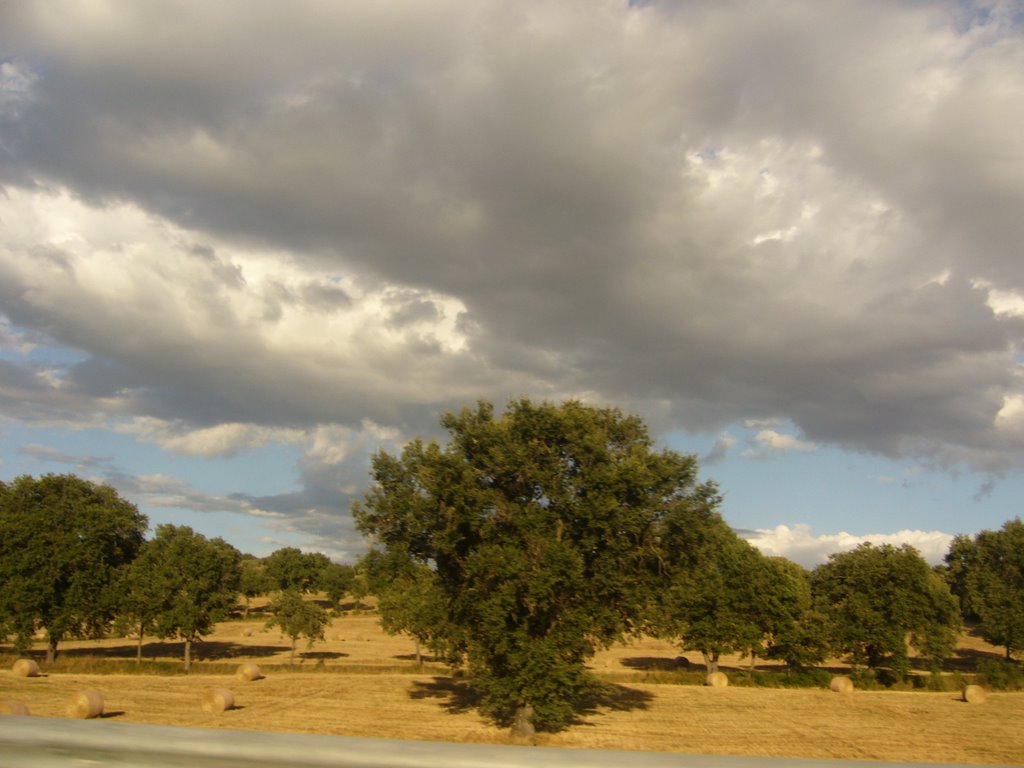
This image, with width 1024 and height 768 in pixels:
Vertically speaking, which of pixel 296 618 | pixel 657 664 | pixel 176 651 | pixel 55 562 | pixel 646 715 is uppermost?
pixel 55 562

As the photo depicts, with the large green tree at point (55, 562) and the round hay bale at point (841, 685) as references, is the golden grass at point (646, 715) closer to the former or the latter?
the round hay bale at point (841, 685)

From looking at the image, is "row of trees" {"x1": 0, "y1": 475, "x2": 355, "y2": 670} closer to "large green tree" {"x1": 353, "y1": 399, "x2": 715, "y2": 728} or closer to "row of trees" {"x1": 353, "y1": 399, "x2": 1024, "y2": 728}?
"row of trees" {"x1": 353, "y1": 399, "x2": 1024, "y2": 728}

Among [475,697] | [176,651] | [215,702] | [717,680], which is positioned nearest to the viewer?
[215,702]

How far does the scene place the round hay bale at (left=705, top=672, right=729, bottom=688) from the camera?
53594mm

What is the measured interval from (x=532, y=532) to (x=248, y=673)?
32.9 m

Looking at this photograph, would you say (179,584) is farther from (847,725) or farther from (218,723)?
(847,725)

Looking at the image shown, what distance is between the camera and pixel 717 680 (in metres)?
53.8

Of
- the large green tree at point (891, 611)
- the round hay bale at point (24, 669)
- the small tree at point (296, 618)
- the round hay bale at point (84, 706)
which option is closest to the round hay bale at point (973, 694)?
the large green tree at point (891, 611)

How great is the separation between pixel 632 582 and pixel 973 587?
263 ft

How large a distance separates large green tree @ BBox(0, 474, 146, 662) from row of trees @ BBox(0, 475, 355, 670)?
2.9 inches

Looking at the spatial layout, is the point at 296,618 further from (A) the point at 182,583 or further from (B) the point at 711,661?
(B) the point at 711,661

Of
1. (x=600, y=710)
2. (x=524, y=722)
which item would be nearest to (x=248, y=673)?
(x=600, y=710)

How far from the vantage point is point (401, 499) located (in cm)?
3161

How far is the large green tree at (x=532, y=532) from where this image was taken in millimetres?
28141
